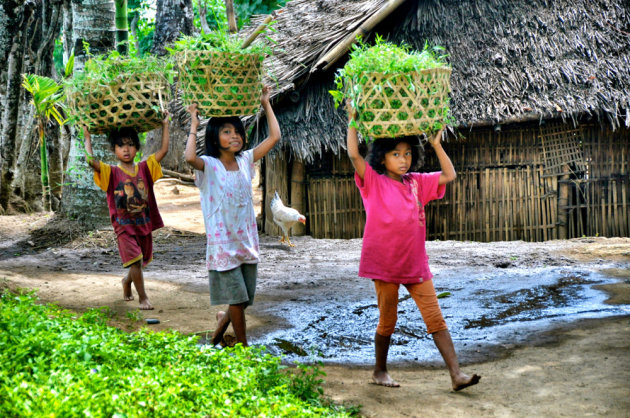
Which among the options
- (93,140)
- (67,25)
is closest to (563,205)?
(93,140)

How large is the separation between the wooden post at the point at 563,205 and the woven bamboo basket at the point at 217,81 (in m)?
7.70

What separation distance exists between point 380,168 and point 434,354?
1516 mm

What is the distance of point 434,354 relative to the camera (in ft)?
16.4

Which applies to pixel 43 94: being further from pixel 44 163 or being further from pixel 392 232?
pixel 392 232

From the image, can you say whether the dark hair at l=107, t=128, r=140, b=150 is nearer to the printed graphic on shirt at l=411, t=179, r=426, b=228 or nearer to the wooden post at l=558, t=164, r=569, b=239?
the printed graphic on shirt at l=411, t=179, r=426, b=228

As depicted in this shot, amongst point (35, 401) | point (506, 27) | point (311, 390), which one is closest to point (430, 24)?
point (506, 27)

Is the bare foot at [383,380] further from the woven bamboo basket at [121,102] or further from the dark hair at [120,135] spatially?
the dark hair at [120,135]

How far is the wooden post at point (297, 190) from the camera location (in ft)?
37.2

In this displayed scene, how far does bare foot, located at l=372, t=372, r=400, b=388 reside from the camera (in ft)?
13.5

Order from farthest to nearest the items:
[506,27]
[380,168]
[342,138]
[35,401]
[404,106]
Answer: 1. [506,27]
2. [342,138]
3. [380,168]
4. [404,106]
5. [35,401]

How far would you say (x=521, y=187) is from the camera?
11234 mm

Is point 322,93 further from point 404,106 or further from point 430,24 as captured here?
point 404,106

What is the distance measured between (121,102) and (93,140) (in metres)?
4.82

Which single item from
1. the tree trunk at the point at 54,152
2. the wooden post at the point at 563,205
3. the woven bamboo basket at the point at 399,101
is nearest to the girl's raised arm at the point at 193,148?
the woven bamboo basket at the point at 399,101
